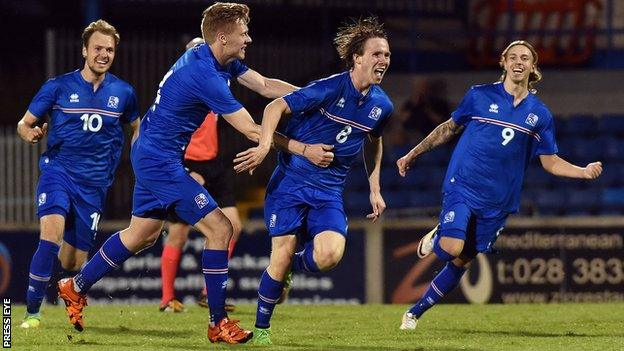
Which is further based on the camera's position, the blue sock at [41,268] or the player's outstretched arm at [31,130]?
the blue sock at [41,268]

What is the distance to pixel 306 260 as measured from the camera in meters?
9.03

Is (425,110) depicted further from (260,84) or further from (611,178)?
(260,84)

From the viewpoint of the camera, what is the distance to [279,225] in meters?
8.94

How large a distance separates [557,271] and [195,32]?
8621 mm

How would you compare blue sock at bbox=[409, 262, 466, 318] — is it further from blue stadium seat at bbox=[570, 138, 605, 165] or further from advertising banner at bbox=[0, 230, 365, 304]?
blue stadium seat at bbox=[570, 138, 605, 165]

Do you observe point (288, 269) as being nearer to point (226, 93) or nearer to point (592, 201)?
point (226, 93)

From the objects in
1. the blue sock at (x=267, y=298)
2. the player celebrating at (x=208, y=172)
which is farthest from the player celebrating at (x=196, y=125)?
the player celebrating at (x=208, y=172)

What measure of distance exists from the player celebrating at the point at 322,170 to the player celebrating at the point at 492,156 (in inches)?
36.5

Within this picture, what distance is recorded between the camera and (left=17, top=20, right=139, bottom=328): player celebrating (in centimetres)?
1001

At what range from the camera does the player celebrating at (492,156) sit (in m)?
9.93

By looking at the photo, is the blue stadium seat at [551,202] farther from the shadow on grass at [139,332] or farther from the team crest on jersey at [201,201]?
the team crest on jersey at [201,201]

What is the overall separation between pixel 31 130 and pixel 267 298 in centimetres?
220

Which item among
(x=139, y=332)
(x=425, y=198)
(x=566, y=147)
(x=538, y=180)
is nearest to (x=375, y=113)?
(x=139, y=332)

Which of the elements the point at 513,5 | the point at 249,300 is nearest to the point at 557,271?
the point at 249,300
